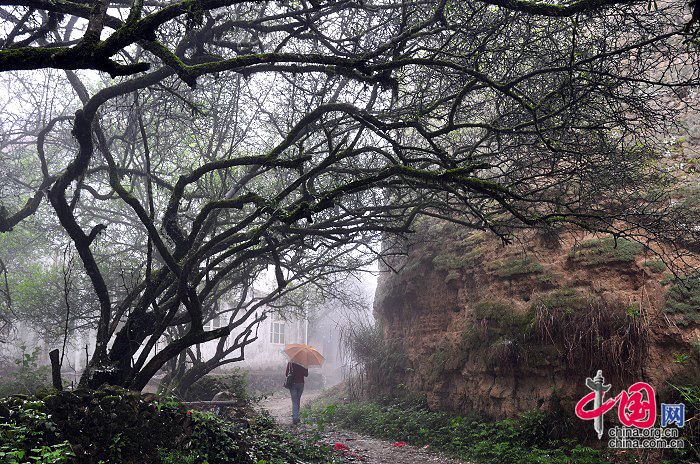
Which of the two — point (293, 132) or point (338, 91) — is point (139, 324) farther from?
point (338, 91)

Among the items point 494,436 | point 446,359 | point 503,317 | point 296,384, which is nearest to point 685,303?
point 503,317

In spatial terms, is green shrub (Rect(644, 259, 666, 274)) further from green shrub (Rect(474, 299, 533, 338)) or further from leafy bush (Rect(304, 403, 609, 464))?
leafy bush (Rect(304, 403, 609, 464))

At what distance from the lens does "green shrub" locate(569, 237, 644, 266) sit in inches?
312

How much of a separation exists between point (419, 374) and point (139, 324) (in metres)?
7.94

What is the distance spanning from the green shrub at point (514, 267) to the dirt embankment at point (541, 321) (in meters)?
0.02

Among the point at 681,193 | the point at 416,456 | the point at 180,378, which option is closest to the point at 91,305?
the point at 180,378

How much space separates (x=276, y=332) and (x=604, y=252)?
92.5 feet

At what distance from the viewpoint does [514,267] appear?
9688 mm

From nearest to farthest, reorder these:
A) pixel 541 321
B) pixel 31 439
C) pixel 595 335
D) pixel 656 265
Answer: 1. pixel 31 439
2. pixel 595 335
3. pixel 656 265
4. pixel 541 321

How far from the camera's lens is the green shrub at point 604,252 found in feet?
26.0

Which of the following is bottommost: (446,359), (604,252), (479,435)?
(479,435)

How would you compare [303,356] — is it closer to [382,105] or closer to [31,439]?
[382,105]

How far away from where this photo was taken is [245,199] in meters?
5.92

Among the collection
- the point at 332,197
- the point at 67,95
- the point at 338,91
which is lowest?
the point at 332,197
